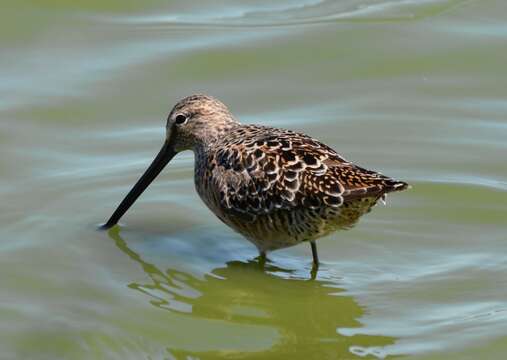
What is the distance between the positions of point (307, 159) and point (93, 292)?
146cm

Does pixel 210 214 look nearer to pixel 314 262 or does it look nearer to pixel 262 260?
pixel 262 260

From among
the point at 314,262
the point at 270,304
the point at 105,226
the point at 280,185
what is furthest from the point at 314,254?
the point at 105,226

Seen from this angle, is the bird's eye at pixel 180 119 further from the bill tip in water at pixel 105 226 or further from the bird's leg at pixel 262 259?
the bird's leg at pixel 262 259

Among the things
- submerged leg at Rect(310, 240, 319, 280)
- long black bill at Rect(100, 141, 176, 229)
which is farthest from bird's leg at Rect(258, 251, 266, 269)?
long black bill at Rect(100, 141, 176, 229)

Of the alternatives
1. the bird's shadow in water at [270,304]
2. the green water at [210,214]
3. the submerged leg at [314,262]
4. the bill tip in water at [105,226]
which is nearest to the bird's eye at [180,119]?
the green water at [210,214]

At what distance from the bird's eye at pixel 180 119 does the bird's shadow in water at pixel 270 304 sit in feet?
3.10

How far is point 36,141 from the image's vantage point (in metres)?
9.09

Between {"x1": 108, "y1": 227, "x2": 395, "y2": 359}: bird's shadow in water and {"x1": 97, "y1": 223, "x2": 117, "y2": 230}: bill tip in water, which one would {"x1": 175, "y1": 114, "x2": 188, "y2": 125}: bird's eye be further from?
{"x1": 108, "y1": 227, "x2": 395, "y2": 359}: bird's shadow in water

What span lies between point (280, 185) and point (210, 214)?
56.9 inches

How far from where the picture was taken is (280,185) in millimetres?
6906

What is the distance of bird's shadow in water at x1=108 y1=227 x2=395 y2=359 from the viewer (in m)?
6.42

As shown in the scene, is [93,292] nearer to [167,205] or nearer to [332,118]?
[167,205]

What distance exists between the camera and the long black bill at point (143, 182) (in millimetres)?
7988

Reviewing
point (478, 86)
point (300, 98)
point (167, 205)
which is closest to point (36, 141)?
point (167, 205)
